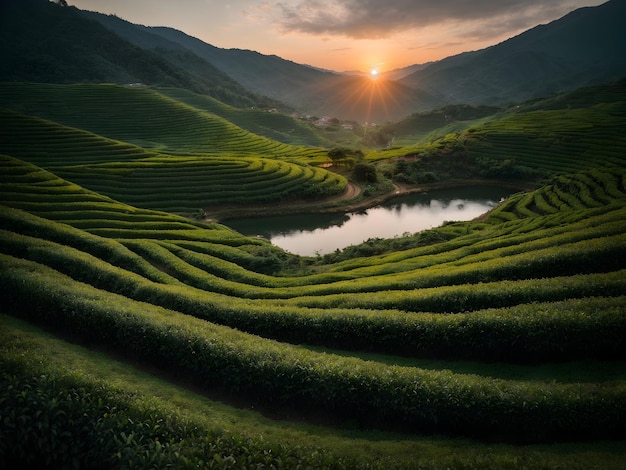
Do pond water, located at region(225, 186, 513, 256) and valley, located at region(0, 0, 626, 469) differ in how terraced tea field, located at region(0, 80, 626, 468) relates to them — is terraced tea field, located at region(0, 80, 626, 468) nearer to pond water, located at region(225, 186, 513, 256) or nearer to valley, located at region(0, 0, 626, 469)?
valley, located at region(0, 0, 626, 469)

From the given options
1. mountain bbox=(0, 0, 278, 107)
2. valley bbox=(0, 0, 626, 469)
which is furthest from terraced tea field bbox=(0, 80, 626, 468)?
mountain bbox=(0, 0, 278, 107)

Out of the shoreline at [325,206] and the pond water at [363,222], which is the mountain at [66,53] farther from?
the pond water at [363,222]

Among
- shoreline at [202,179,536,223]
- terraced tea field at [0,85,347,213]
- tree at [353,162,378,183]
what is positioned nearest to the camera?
shoreline at [202,179,536,223]

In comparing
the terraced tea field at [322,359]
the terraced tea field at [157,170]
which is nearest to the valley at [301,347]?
the terraced tea field at [322,359]

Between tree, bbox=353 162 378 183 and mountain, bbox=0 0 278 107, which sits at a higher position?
mountain, bbox=0 0 278 107

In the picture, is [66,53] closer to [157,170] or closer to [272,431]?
[157,170]

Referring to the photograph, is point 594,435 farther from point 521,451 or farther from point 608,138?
point 608,138

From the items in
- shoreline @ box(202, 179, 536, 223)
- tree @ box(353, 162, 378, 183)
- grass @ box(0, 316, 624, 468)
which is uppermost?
tree @ box(353, 162, 378, 183)
